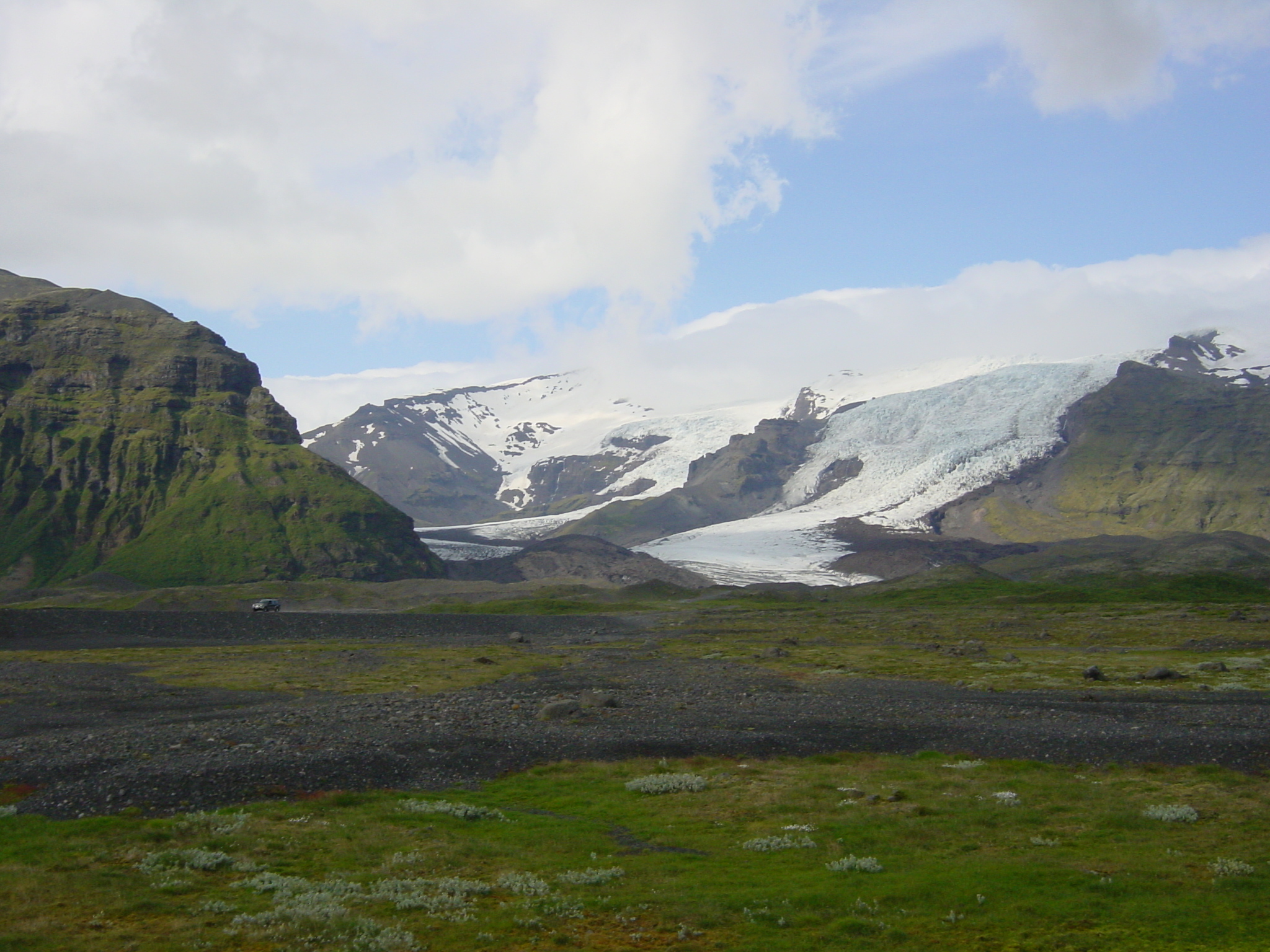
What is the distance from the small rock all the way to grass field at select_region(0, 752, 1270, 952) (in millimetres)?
11760

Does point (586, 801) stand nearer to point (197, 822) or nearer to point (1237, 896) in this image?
point (197, 822)

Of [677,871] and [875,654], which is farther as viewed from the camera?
[875,654]

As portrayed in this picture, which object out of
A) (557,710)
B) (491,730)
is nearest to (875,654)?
(557,710)

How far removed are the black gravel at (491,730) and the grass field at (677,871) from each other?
2.62 meters

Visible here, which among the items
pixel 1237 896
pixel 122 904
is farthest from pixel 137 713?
pixel 1237 896

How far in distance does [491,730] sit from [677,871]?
58.1 ft

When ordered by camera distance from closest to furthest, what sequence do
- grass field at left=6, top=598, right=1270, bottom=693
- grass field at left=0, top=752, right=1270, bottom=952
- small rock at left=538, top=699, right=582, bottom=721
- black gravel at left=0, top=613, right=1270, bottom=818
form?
grass field at left=0, top=752, right=1270, bottom=952 < black gravel at left=0, top=613, right=1270, bottom=818 < small rock at left=538, top=699, right=582, bottom=721 < grass field at left=6, top=598, right=1270, bottom=693

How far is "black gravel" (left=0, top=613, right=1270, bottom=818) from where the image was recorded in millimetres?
26281

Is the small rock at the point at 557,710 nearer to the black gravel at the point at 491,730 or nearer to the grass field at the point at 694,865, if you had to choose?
the black gravel at the point at 491,730

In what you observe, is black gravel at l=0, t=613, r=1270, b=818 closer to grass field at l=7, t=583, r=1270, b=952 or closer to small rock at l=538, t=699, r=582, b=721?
small rock at l=538, t=699, r=582, b=721

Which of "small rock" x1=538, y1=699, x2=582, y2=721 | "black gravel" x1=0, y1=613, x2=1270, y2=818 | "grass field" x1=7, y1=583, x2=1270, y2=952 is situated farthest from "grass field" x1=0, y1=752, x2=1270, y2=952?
"small rock" x1=538, y1=699, x2=582, y2=721

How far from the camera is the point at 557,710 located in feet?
132

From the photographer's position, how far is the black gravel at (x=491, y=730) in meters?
26.3

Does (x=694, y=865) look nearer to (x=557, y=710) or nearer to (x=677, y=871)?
(x=677, y=871)
